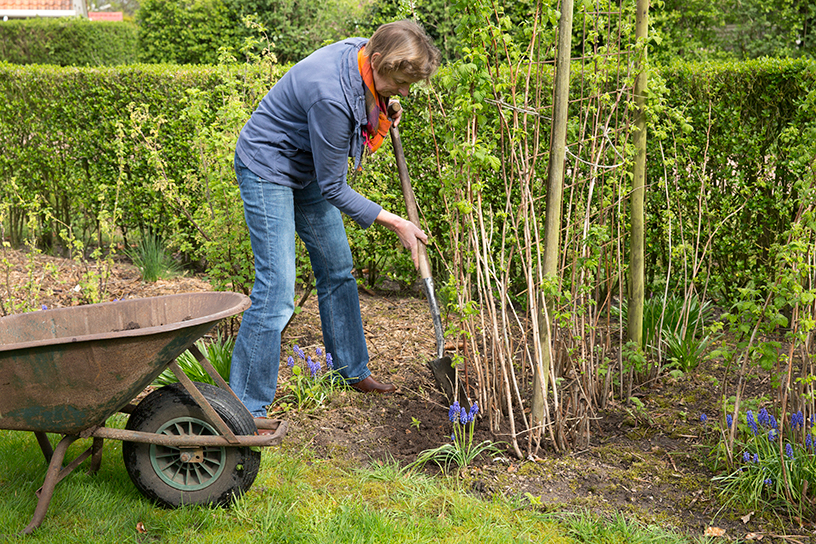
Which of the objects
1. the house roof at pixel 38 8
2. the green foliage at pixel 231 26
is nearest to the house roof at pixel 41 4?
the house roof at pixel 38 8

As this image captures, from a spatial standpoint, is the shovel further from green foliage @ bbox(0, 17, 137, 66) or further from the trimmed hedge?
green foliage @ bbox(0, 17, 137, 66)

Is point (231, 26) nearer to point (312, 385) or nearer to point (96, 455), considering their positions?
point (312, 385)

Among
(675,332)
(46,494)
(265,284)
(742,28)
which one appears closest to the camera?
(46,494)

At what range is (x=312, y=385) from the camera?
333 centimetres

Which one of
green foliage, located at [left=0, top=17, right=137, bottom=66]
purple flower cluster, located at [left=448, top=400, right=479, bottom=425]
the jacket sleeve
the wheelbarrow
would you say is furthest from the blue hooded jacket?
green foliage, located at [left=0, top=17, right=137, bottom=66]

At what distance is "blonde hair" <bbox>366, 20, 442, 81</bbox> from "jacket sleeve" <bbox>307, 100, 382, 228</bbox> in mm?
239

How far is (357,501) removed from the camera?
245cm

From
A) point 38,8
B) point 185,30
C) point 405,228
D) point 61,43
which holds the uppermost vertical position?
point 38,8

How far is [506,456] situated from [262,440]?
103 cm

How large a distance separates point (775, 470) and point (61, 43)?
1709 centimetres

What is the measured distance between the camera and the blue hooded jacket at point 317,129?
2580mm

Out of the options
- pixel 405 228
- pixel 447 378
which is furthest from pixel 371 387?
pixel 405 228

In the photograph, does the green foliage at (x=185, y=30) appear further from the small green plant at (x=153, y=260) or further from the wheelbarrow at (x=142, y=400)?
the wheelbarrow at (x=142, y=400)

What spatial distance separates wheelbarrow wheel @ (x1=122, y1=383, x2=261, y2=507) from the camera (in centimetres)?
238
